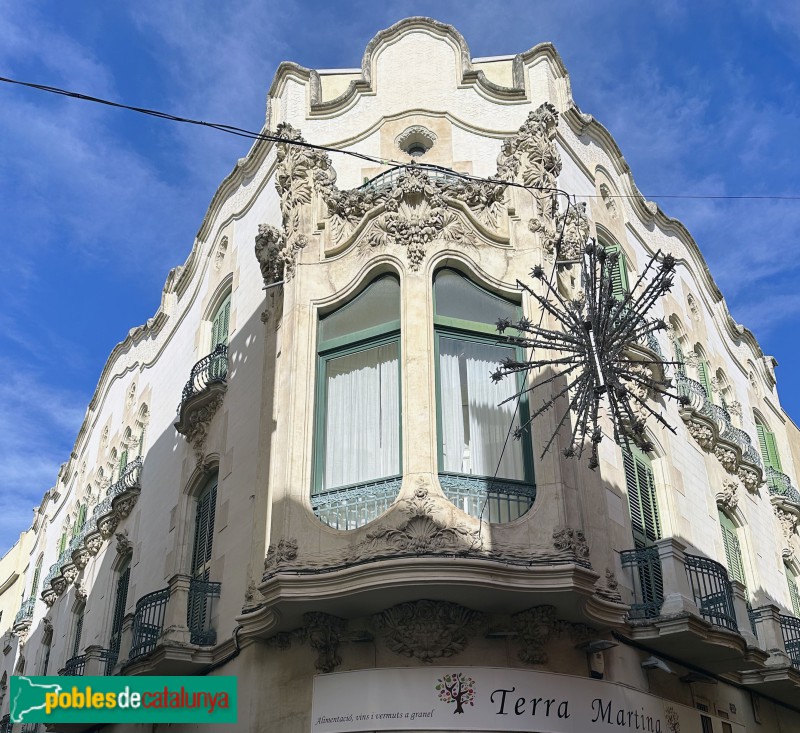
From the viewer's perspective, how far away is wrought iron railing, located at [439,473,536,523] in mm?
13336

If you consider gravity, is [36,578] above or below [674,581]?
above

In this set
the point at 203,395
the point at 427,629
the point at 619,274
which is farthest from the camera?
the point at 619,274

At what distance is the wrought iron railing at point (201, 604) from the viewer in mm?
15672

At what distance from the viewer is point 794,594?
22.3 meters

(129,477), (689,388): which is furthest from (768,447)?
(129,477)

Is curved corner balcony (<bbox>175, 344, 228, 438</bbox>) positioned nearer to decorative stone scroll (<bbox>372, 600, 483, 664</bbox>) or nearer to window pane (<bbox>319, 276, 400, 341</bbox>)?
window pane (<bbox>319, 276, 400, 341</bbox>)

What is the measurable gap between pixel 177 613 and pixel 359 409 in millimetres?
4134

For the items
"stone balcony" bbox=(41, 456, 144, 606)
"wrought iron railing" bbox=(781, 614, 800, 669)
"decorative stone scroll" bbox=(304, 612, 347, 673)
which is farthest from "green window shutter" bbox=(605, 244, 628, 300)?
"stone balcony" bbox=(41, 456, 144, 606)

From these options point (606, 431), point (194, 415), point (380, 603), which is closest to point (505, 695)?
point (380, 603)

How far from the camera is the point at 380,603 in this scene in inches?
500

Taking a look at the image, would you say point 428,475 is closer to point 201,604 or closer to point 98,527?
point 201,604

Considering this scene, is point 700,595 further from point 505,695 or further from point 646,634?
point 505,695

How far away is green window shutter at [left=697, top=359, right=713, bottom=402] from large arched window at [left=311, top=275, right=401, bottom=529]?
925cm

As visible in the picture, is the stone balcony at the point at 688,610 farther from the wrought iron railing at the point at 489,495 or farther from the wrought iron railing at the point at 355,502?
the wrought iron railing at the point at 355,502
